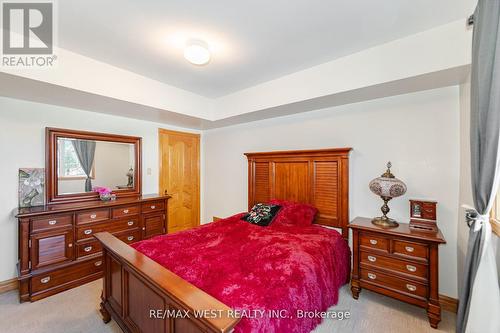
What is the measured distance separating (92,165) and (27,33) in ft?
5.77

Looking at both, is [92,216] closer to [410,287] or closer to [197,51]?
[197,51]

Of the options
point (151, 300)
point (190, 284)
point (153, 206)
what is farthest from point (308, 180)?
point (153, 206)

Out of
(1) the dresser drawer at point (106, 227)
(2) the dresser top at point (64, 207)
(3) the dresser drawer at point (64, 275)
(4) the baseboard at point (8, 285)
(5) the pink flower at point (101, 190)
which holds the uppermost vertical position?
(5) the pink flower at point (101, 190)

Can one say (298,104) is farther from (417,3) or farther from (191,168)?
(191,168)

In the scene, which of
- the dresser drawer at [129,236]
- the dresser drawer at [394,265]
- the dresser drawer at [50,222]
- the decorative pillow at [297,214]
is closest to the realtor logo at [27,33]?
the dresser drawer at [50,222]

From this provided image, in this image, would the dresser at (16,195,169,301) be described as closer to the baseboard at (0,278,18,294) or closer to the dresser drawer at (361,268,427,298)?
the baseboard at (0,278,18,294)

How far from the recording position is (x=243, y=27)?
6.32 feet

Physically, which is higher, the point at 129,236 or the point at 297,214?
the point at 297,214

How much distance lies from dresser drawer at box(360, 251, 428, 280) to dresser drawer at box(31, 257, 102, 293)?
10.8ft

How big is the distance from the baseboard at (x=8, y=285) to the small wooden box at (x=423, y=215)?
4581mm

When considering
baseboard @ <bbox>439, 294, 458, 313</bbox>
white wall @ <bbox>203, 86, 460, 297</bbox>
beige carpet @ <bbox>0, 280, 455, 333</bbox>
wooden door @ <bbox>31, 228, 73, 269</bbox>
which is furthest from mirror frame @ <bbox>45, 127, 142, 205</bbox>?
baseboard @ <bbox>439, 294, 458, 313</bbox>

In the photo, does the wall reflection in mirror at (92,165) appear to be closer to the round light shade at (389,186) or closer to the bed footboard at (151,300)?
the bed footboard at (151,300)

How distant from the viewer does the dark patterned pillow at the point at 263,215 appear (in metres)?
2.85

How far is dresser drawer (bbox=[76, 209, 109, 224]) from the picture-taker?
8.88 ft
